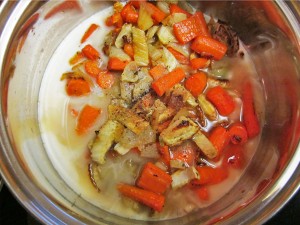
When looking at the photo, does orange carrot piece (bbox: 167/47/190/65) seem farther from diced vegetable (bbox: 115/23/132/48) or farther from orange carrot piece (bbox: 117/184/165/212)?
orange carrot piece (bbox: 117/184/165/212)

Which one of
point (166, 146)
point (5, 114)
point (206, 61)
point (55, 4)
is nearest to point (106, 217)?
point (166, 146)

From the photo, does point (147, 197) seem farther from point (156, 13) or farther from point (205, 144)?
point (156, 13)

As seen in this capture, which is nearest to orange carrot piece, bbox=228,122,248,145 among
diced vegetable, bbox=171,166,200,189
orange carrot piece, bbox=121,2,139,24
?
diced vegetable, bbox=171,166,200,189

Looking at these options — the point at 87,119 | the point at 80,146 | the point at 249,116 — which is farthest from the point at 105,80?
the point at 249,116

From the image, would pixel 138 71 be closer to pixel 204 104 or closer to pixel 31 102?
pixel 204 104

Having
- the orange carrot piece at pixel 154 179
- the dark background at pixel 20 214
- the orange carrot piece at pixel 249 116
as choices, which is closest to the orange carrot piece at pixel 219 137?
the orange carrot piece at pixel 249 116

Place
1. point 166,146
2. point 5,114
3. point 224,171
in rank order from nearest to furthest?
point 5,114
point 166,146
point 224,171
